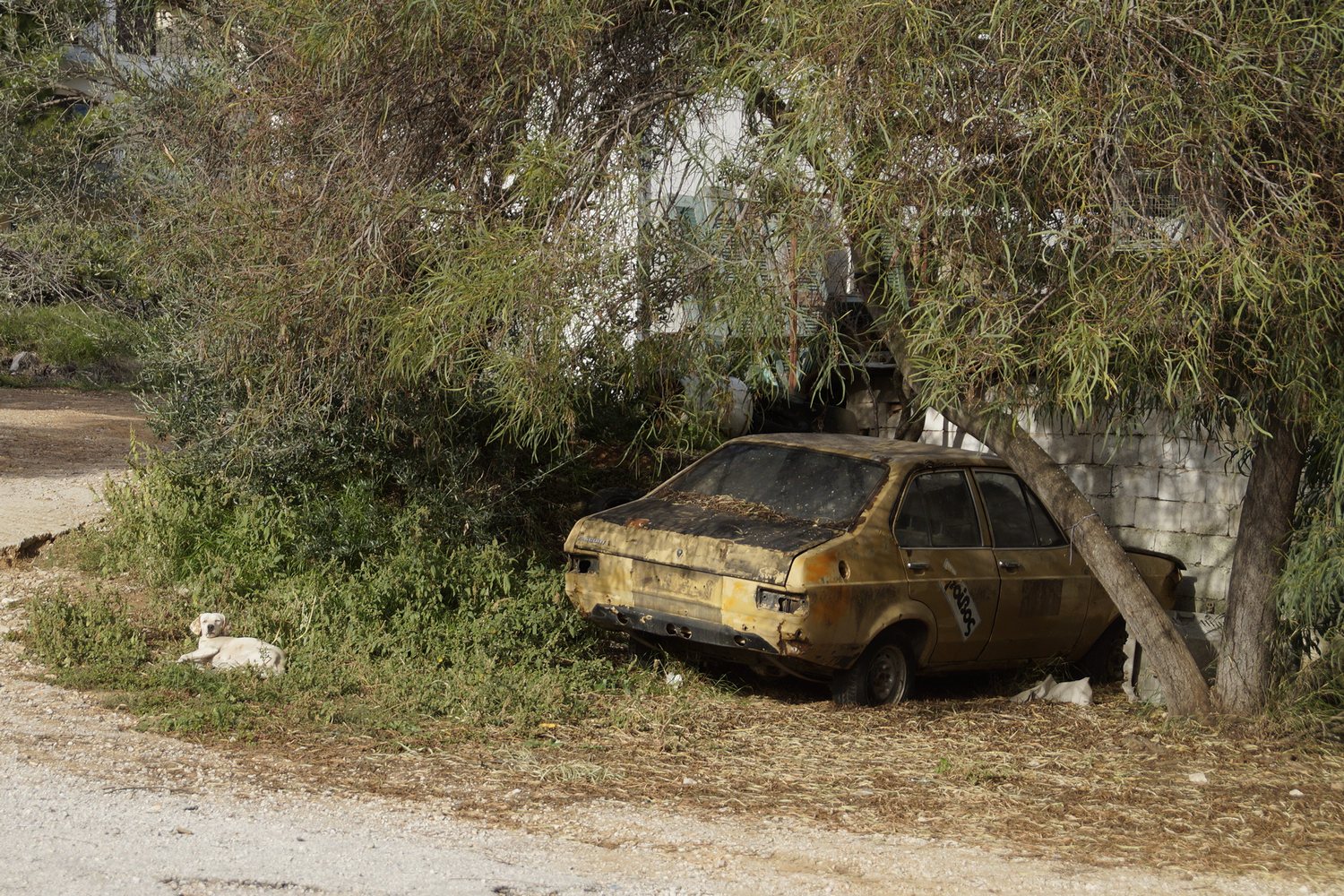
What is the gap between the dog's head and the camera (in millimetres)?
8016

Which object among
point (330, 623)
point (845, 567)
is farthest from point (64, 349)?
point (845, 567)

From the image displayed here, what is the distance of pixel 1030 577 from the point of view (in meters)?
8.78

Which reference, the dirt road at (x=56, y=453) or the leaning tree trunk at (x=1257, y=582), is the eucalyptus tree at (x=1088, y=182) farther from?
the dirt road at (x=56, y=453)

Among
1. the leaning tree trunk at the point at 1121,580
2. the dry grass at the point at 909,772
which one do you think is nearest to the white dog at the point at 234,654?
the dry grass at the point at 909,772

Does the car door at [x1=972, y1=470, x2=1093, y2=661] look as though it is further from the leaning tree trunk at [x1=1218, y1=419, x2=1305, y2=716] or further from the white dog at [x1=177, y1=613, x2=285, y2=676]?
the white dog at [x1=177, y1=613, x2=285, y2=676]

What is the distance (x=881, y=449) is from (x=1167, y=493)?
3.38 metres

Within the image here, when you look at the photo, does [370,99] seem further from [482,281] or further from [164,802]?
[164,802]

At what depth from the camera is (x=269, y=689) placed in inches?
290

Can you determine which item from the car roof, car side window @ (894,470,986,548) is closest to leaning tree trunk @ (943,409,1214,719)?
car side window @ (894,470,986,548)

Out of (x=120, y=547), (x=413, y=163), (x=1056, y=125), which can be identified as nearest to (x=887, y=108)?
(x=1056, y=125)

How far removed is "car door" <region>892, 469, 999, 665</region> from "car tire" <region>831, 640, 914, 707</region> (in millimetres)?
224

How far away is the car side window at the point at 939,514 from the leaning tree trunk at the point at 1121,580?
0.66m

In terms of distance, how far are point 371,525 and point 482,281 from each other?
372cm

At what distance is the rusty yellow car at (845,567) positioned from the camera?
24.9 feet
